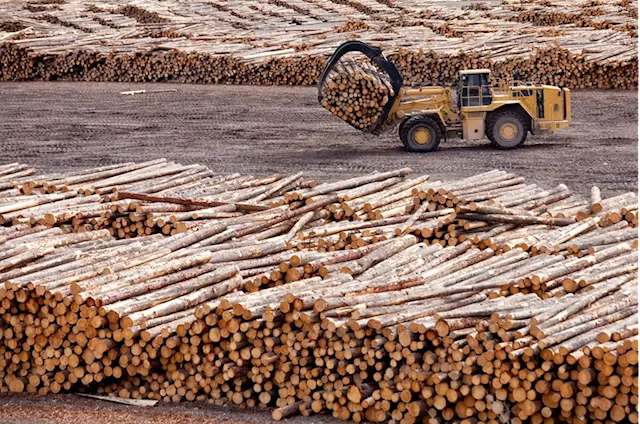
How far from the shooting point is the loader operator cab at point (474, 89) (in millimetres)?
23266

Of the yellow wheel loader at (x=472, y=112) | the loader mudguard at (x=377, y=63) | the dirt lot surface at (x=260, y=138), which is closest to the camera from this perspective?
the loader mudguard at (x=377, y=63)

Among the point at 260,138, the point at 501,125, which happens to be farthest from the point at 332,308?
the point at 260,138

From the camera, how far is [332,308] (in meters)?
11.7

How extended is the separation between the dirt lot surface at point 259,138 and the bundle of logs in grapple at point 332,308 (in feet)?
23.1

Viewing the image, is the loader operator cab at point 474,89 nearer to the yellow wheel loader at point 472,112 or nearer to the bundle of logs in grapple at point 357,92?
the yellow wheel loader at point 472,112

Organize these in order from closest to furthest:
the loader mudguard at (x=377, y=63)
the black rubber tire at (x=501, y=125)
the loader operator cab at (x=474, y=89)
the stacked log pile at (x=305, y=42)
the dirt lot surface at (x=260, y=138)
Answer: the loader mudguard at (x=377, y=63) → the dirt lot surface at (x=260, y=138) → the loader operator cab at (x=474, y=89) → the black rubber tire at (x=501, y=125) → the stacked log pile at (x=305, y=42)

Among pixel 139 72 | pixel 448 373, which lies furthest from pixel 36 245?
pixel 139 72

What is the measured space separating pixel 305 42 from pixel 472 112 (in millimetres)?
12202

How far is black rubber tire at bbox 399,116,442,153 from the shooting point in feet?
78.3

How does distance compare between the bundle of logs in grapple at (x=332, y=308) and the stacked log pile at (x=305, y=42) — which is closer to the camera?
the bundle of logs in grapple at (x=332, y=308)

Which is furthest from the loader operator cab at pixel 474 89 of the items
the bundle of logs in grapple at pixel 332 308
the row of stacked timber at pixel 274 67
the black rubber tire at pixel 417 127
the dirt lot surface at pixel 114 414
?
the dirt lot surface at pixel 114 414

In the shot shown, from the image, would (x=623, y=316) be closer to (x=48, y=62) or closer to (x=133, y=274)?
(x=133, y=274)

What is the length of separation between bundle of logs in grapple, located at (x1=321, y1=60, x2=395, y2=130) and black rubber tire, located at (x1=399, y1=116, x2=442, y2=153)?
70 cm

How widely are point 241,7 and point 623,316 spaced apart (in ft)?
113
